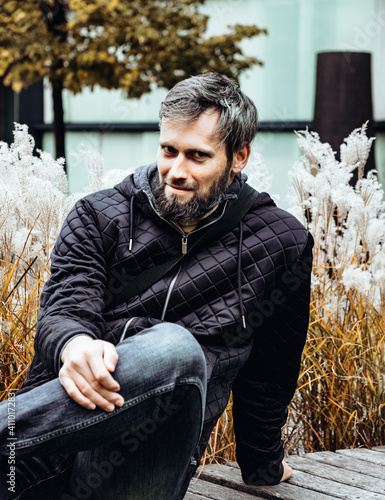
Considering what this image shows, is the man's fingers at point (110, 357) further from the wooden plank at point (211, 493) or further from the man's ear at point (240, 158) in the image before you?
the wooden plank at point (211, 493)

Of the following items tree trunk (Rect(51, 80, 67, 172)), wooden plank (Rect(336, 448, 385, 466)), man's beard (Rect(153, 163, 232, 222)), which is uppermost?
man's beard (Rect(153, 163, 232, 222))

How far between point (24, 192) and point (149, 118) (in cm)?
941

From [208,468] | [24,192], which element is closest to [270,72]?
[24,192]

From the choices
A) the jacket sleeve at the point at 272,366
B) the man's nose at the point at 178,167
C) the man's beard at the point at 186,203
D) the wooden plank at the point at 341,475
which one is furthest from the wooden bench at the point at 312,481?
the man's nose at the point at 178,167

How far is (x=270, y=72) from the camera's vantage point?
1133 cm

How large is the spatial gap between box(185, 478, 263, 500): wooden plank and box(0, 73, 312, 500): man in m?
0.15

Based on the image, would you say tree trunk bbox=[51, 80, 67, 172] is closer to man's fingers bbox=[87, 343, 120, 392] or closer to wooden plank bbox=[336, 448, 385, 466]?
wooden plank bbox=[336, 448, 385, 466]

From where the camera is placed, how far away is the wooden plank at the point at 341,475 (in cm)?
259

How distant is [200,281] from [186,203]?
8.2 inches

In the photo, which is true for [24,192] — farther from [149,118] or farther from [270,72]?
[149,118]

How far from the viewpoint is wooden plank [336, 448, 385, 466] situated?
284 centimetres

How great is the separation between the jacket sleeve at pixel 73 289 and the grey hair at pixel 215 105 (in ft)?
1.15

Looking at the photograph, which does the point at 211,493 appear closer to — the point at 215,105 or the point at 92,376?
the point at 92,376

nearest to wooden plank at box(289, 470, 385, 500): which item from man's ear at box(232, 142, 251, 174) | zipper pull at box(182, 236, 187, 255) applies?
zipper pull at box(182, 236, 187, 255)
